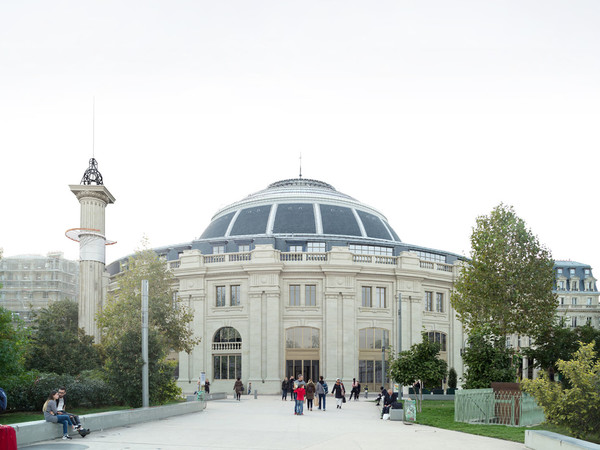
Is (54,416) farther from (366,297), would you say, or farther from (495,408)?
(366,297)

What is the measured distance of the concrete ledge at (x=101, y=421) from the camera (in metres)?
16.8

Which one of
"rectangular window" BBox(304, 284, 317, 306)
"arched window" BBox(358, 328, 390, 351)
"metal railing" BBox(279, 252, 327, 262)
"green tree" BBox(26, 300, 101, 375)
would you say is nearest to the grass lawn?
"green tree" BBox(26, 300, 101, 375)

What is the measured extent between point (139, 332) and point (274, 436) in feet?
32.0

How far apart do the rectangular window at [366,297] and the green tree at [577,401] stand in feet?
120

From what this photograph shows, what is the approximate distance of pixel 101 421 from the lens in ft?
65.7

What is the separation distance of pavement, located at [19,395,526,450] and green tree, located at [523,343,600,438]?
1364mm

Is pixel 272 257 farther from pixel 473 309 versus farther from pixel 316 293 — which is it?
pixel 473 309

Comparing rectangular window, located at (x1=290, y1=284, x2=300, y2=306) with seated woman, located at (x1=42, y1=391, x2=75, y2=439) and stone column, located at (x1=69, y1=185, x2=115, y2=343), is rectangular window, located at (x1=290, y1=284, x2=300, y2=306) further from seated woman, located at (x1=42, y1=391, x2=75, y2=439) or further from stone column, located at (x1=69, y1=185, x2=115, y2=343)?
seated woman, located at (x1=42, y1=391, x2=75, y2=439)

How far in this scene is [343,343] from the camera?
52.3m

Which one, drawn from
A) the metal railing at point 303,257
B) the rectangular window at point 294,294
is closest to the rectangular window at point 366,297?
the metal railing at point 303,257

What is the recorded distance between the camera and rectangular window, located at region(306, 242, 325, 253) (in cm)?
5678

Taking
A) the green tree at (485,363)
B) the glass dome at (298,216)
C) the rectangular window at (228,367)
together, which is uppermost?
the glass dome at (298,216)

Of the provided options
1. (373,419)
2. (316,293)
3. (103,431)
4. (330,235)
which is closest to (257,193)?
(330,235)

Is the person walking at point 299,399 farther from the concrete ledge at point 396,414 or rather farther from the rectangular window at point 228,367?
the rectangular window at point 228,367
